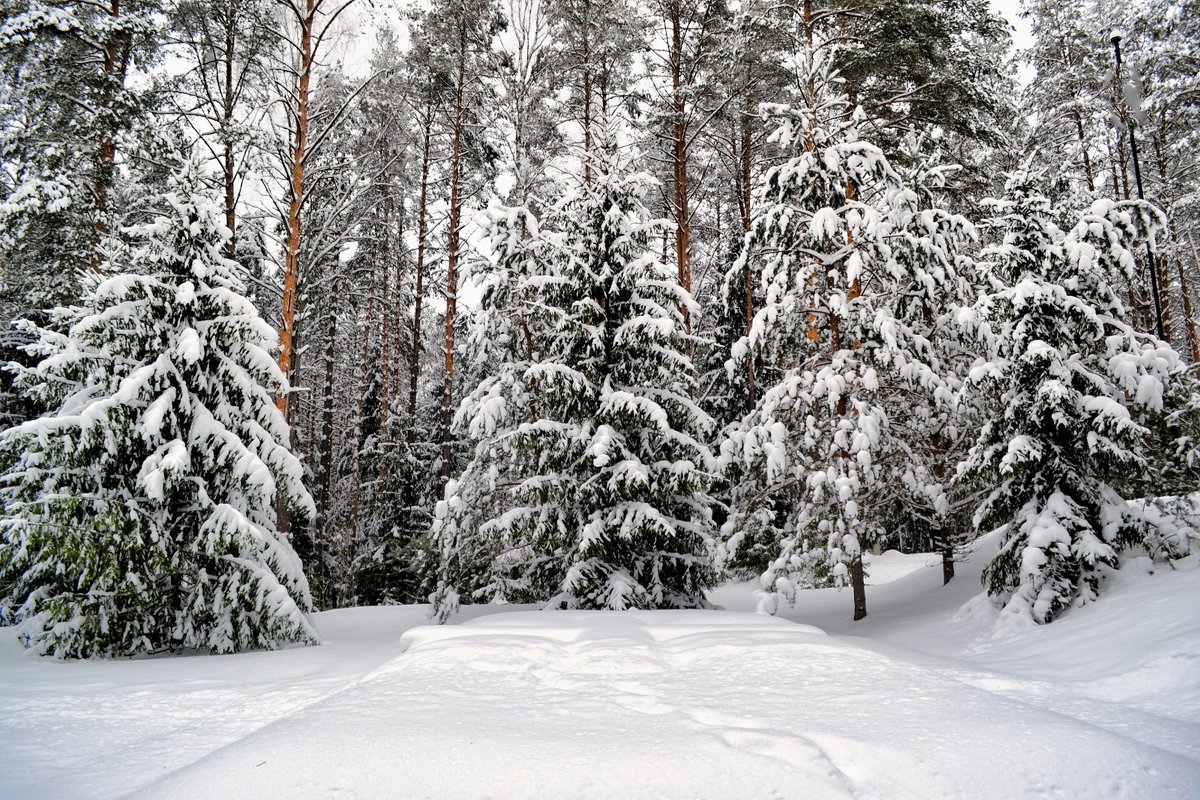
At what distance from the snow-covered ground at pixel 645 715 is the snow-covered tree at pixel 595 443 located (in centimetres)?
227

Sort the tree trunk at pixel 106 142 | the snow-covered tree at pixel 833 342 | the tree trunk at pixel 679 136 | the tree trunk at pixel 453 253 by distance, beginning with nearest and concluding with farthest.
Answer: the snow-covered tree at pixel 833 342 → the tree trunk at pixel 106 142 → the tree trunk at pixel 679 136 → the tree trunk at pixel 453 253

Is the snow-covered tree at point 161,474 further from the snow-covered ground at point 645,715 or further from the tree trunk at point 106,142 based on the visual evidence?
the tree trunk at point 106,142

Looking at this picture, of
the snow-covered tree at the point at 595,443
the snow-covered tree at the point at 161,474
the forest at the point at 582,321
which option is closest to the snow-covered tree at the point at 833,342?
the forest at the point at 582,321

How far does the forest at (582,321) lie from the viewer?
22.1ft

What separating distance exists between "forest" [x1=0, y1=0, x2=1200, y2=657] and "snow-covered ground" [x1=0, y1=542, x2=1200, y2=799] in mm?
1190

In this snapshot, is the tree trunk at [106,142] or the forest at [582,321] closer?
the forest at [582,321]

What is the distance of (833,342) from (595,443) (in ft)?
11.9

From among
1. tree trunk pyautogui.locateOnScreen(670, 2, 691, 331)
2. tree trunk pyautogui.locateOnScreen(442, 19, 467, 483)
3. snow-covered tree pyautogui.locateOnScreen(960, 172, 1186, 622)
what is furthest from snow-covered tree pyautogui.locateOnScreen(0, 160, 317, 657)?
→ snow-covered tree pyautogui.locateOnScreen(960, 172, 1186, 622)

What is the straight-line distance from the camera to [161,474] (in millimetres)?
6391

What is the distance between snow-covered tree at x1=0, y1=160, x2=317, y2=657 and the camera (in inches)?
249

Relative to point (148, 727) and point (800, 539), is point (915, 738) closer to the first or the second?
point (148, 727)

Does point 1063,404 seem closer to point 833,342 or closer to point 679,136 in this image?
point 833,342

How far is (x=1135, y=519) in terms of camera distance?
259 inches

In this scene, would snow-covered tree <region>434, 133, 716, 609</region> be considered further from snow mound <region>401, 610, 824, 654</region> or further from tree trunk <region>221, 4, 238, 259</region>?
tree trunk <region>221, 4, 238, 259</region>
